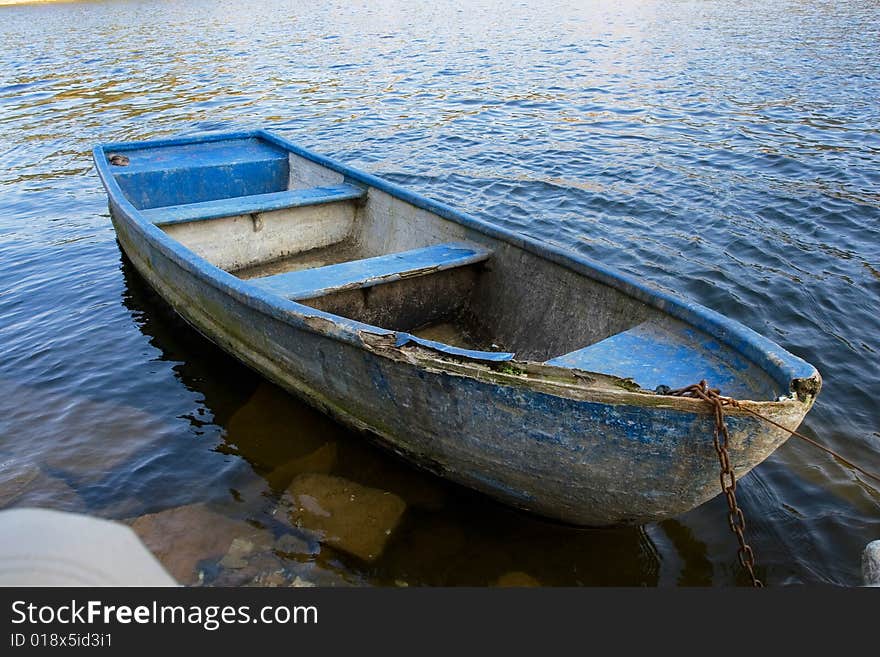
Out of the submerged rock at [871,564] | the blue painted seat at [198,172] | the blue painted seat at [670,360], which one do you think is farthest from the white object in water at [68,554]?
the blue painted seat at [198,172]

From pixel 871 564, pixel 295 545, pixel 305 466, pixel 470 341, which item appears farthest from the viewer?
pixel 470 341

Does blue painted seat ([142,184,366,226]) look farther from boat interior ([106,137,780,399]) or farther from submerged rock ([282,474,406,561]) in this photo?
submerged rock ([282,474,406,561])

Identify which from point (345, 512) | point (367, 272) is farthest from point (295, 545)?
point (367, 272)

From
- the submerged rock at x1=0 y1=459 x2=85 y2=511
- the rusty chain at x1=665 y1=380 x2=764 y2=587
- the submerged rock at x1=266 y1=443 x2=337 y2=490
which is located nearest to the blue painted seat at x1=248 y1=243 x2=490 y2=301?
the submerged rock at x1=266 y1=443 x2=337 y2=490

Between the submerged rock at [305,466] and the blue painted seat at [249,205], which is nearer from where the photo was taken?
the submerged rock at [305,466]

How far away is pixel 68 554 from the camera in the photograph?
5.49 feet

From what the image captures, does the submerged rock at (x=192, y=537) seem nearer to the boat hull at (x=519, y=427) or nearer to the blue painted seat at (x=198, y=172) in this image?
the boat hull at (x=519, y=427)

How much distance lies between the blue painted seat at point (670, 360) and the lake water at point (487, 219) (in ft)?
3.67

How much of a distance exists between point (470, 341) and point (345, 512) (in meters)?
2.00

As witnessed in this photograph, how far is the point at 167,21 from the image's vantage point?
101 ft

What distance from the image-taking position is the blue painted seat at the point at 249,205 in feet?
20.8

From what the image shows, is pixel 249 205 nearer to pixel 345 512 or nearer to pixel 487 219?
pixel 487 219

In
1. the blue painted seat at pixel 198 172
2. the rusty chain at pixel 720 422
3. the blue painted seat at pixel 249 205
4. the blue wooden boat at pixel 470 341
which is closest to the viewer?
the rusty chain at pixel 720 422

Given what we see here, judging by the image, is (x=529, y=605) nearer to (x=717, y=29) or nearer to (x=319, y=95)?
(x=319, y=95)
